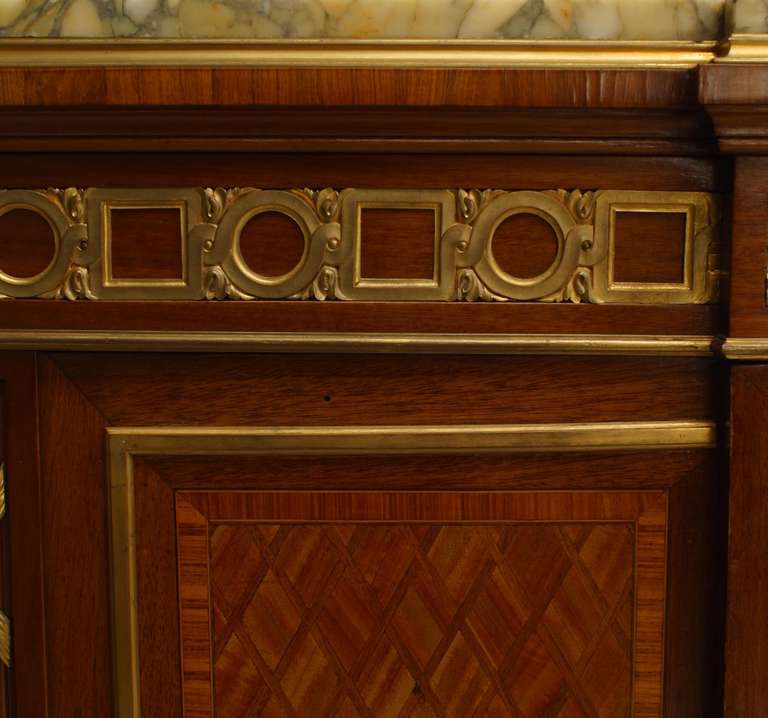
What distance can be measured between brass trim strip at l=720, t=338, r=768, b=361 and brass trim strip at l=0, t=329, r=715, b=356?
0.01 metres

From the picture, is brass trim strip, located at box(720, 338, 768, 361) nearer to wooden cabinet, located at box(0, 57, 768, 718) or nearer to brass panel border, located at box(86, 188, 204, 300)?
wooden cabinet, located at box(0, 57, 768, 718)

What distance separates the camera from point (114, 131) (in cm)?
54

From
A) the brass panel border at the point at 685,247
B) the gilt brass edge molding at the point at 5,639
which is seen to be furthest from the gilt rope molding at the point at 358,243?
the gilt brass edge molding at the point at 5,639

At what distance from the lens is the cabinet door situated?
0.56m

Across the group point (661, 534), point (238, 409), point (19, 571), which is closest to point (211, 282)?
point (238, 409)

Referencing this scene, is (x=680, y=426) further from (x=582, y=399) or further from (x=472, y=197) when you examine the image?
(x=472, y=197)

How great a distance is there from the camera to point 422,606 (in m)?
0.58

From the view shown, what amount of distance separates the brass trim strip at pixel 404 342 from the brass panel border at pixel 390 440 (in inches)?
2.2

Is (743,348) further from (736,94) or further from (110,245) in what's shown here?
(110,245)

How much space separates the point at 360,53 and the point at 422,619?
0.40m

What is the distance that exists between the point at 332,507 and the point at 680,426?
25 cm

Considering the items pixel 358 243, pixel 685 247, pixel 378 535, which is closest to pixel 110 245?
pixel 358 243

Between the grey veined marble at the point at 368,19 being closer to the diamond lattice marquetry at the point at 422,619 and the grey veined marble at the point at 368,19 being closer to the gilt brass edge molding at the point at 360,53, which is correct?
the gilt brass edge molding at the point at 360,53

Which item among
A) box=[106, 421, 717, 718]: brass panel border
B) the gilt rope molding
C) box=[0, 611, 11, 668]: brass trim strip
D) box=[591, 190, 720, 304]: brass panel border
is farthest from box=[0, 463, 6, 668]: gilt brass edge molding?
box=[591, 190, 720, 304]: brass panel border
